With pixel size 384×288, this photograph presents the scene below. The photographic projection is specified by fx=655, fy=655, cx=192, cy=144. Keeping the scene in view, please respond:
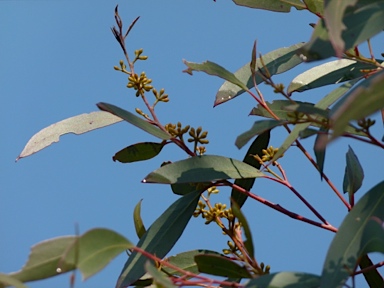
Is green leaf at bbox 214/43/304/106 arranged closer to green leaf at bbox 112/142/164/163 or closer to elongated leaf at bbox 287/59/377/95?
elongated leaf at bbox 287/59/377/95

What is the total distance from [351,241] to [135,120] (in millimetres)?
349

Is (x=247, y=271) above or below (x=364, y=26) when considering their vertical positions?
below

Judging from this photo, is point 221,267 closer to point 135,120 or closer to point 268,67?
point 135,120

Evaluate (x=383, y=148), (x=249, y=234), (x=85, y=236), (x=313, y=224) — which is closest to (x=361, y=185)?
(x=313, y=224)

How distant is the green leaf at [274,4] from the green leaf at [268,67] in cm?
7

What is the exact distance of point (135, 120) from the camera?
3.08 ft

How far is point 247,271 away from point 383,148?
0.76ft

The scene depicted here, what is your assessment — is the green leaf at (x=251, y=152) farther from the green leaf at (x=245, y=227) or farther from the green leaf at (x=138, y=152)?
the green leaf at (x=245, y=227)

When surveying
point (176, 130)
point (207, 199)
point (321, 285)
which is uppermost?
point (176, 130)

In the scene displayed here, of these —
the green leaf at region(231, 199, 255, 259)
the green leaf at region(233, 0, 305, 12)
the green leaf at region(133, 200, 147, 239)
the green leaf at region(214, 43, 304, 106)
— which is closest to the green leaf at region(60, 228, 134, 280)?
the green leaf at region(231, 199, 255, 259)

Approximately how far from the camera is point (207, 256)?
Answer: 0.83 meters

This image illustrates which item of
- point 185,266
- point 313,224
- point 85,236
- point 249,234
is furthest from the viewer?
point 185,266

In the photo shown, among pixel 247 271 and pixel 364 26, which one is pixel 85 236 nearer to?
pixel 247 271

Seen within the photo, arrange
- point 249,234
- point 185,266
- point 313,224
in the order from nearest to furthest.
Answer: point 249,234 → point 313,224 → point 185,266
